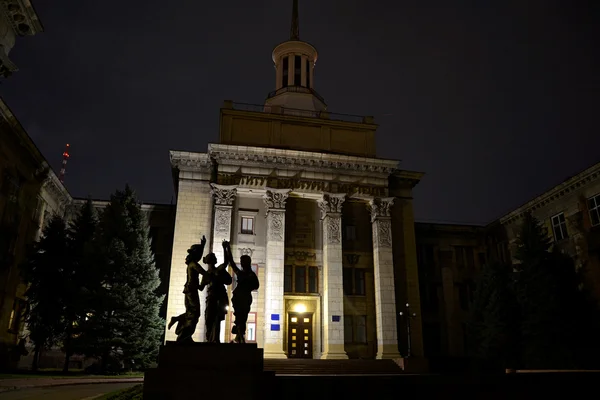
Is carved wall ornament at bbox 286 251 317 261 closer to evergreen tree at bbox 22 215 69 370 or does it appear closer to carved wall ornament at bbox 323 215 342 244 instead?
carved wall ornament at bbox 323 215 342 244

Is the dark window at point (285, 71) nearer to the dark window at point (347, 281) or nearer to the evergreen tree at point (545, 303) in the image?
the dark window at point (347, 281)

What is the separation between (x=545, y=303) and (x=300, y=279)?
13952 mm

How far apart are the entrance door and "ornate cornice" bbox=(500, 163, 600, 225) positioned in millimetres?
15733

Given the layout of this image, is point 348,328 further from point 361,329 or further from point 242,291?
point 242,291

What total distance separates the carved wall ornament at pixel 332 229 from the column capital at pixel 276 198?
9.50 feet

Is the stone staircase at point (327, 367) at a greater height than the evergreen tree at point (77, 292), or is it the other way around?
the evergreen tree at point (77, 292)

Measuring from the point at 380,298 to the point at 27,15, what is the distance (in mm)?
22311

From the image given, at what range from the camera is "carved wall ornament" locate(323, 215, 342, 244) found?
29.0 meters

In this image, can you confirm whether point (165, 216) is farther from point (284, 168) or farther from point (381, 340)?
point (381, 340)

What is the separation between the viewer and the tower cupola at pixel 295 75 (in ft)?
115

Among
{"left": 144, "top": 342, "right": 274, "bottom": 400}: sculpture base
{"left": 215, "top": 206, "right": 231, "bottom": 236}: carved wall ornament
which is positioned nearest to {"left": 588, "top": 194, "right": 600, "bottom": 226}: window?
{"left": 215, "top": 206, "right": 231, "bottom": 236}: carved wall ornament

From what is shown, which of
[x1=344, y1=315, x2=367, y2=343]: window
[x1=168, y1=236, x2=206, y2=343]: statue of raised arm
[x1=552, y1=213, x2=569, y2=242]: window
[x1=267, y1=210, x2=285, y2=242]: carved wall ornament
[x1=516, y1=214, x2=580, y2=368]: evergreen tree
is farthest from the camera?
[x1=552, y1=213, x2=569, y2=242]: window

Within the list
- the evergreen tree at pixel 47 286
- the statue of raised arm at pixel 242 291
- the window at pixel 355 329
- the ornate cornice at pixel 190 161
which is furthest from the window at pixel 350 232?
the statue of raised arm at pixel 242 291

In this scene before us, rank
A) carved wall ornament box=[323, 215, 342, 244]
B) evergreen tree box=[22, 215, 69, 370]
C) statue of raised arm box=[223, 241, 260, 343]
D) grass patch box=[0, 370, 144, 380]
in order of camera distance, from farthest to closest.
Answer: carved wall ornament box=[323, 215, 342, 244], evergreen tree box=[22, 215, 69, 370], grass patch box=[0, 370, 144, 380], statue of raised arm box=[223, 241, 260, 343]
